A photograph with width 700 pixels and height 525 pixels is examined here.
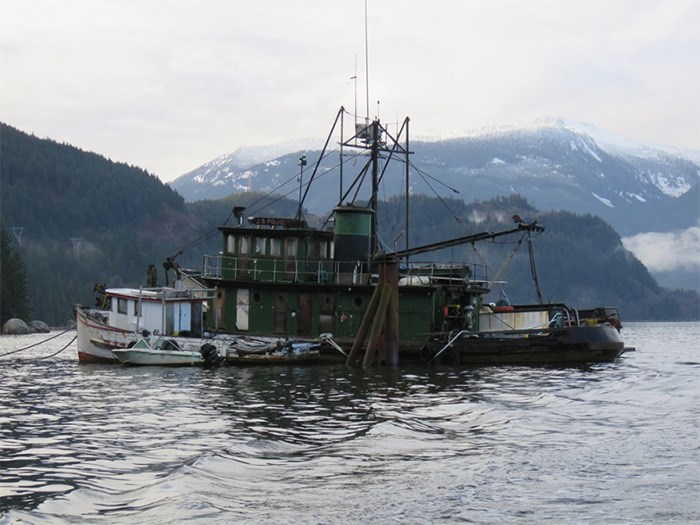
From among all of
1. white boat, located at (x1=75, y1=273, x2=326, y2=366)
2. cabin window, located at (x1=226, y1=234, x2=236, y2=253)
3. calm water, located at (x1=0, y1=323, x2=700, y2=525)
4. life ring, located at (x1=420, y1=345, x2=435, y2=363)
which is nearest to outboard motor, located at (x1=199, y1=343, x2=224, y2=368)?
white boat, located at (x1=75, y1=273, x2=326, y2=366)

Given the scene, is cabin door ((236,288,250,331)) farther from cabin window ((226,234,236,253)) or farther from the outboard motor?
the outboard motor

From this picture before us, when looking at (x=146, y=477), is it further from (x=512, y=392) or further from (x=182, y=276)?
(x=182, y=276)

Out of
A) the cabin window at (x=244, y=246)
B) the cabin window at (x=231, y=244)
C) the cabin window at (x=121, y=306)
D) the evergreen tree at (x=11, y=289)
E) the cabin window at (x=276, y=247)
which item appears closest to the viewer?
the cabin window at (x=121, y=306)

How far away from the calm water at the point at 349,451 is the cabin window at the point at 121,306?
904 cm

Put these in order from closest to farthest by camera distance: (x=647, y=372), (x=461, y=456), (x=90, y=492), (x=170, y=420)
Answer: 1. (x=90, y=492)
2. (x=461, y=456)
3. (x=170, y=420)
4. (x=647, y=372)

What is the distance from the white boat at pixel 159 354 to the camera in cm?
4091

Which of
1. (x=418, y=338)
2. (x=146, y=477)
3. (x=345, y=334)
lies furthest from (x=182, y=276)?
(x=146, y=477)

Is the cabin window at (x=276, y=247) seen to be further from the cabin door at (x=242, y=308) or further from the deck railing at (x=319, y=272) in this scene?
the cabin door at (x=242, y=308)

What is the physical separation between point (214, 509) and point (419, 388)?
1793 centimetres

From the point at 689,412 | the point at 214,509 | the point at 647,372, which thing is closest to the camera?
the point at 214,509

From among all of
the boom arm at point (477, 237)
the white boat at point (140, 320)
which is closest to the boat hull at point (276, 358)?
the white boat at point (140, 320)

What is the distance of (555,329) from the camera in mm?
41531

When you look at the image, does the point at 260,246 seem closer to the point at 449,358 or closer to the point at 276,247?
the point at 276,247

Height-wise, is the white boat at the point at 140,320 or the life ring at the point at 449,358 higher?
the white boat at the point at 140,320
